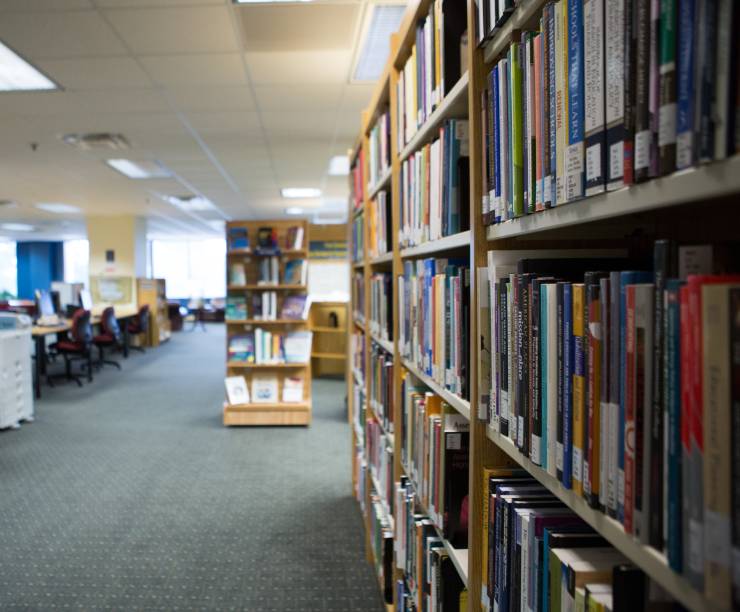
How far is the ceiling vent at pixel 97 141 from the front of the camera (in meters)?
5.21

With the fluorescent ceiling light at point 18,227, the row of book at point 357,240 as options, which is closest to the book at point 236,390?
the row of book at point 357,240

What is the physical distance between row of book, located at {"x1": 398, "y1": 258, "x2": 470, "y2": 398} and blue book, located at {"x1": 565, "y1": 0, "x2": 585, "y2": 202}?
1.52 feet

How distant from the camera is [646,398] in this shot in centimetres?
58

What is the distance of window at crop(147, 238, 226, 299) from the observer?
17922mm

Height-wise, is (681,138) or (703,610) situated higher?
(681,138)

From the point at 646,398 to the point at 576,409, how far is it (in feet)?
0.49

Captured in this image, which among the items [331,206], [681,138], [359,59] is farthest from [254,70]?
[331,206]

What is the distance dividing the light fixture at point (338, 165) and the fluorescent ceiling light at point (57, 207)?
17.7 ft

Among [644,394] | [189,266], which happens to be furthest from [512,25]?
[189,266]

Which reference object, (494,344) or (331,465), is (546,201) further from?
(331,465)

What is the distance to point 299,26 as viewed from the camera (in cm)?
310

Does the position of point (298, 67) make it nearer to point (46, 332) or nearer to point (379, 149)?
point (379, 149)

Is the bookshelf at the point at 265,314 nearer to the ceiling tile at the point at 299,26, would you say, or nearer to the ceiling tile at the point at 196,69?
the ceiling tile at the point at 196,69

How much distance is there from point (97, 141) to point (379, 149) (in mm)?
4193
